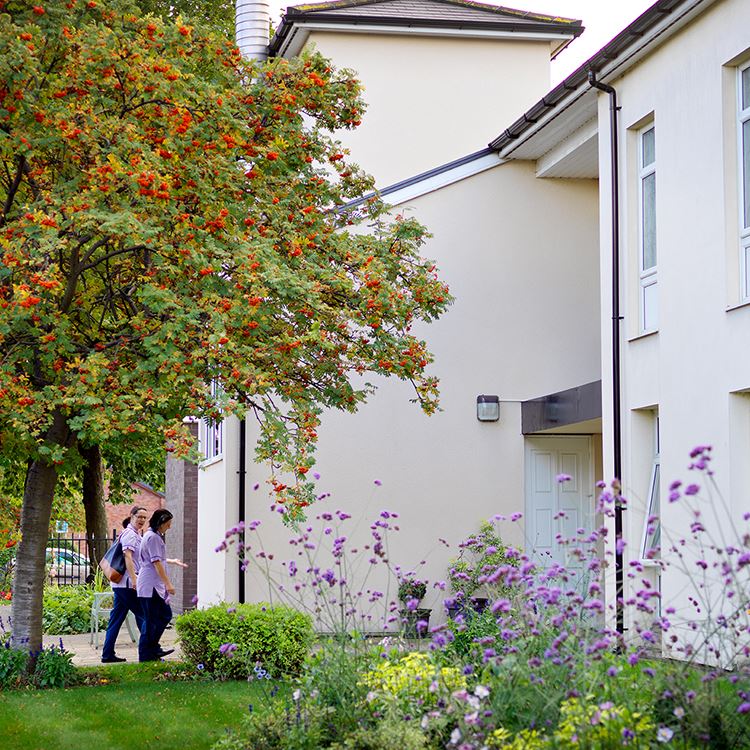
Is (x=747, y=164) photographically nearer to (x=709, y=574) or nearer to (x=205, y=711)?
(x=709, y=574)

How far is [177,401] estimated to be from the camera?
36.8 feet

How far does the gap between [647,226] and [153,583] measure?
21.2ft

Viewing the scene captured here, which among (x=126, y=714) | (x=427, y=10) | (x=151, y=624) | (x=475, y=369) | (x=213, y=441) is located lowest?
(x=126, y=714)

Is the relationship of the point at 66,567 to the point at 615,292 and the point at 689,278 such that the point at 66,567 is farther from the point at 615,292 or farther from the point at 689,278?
the point at 689,278

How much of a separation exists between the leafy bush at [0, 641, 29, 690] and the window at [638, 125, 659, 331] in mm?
6918

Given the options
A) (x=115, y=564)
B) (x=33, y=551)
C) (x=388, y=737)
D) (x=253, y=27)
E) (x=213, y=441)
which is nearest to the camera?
(x=388, y=737)

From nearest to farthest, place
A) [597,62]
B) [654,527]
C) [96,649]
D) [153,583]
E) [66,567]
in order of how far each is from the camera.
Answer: [654,527] → [597,62] → [153,583] → [96,649] → [66,567]

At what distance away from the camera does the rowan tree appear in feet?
32.3

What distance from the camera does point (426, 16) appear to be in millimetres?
19766

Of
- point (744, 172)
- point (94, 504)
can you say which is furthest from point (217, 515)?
point (94, 504)

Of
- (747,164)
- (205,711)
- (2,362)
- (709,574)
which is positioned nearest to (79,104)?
(2,362)

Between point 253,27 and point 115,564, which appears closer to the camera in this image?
point 115,564

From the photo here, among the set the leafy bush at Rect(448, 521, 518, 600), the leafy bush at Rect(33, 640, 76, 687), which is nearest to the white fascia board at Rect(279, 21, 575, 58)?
the leafy bush at Rect(448, 521, 518, 600)

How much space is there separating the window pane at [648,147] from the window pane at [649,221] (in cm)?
18
